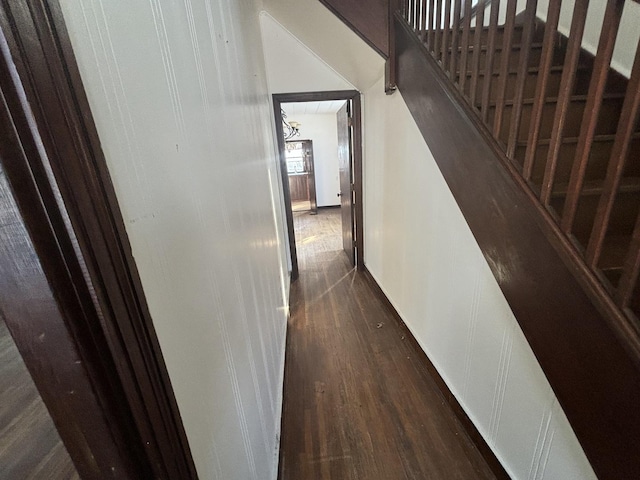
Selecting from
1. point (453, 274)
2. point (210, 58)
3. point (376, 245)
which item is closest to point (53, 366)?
point (210, 58)

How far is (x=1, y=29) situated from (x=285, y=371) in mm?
1940

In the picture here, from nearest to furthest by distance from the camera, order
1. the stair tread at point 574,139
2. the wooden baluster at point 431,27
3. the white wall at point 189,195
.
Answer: the white wall at point 189,195 < the stair tread at point 574,139 < the wooden baluster at point 431,27

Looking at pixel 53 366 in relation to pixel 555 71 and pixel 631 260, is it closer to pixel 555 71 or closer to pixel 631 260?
pixel 631 260

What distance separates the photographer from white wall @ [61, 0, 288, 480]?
403 mm

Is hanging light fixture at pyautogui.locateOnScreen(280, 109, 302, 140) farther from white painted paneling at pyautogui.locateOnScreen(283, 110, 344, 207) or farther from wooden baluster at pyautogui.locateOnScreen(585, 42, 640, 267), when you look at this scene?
wooden baluster at pyautogui.locateOnScreen(585, 42, 640, 267)

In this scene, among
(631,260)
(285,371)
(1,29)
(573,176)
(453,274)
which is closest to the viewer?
(1,29)

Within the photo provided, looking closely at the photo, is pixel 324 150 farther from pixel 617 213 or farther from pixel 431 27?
pixel 617 213

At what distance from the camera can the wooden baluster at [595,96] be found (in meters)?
0.64

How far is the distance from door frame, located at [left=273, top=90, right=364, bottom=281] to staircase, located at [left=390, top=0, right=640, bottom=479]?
1440mm

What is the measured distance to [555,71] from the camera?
4.85 ft

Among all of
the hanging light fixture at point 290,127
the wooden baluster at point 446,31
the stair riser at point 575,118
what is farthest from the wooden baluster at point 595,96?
the hanging light fixture at point 290,127

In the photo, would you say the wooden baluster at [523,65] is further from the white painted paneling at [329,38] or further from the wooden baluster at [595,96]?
the white painted paneling at [329,38]

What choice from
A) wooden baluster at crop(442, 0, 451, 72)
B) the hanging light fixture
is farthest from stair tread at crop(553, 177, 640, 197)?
the hanging light fixture

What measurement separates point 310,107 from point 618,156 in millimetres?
5633
